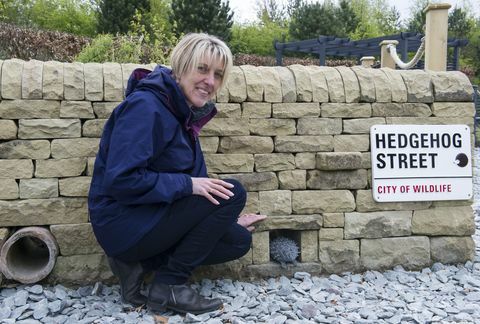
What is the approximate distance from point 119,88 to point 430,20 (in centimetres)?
277

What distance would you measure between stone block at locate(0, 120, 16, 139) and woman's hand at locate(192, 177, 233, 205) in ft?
3.77

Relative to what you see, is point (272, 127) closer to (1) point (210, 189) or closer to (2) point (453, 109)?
(1) point (210, 189)

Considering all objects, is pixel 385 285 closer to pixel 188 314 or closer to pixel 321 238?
pixel 321 238

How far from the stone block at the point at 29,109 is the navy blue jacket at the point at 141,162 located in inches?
21.7

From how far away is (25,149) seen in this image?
272cm

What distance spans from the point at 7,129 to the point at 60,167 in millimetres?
359

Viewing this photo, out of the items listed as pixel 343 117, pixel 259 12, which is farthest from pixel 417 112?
pixel 259 12

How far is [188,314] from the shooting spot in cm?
241

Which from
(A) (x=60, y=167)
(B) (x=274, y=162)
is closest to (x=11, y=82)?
(A) (x=60, y=167)

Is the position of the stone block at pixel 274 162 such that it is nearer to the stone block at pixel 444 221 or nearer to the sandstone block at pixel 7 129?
the stone block at pixel 444 221

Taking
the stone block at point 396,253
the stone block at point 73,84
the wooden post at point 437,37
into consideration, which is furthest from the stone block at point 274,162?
the wooden post at point 437,37

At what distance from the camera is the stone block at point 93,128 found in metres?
2.78

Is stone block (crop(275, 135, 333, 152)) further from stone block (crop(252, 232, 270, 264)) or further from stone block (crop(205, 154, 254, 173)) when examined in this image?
stone block (crop(252, 232, 270, 264))

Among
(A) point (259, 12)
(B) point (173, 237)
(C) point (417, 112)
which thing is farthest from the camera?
(A) point (259, 12)
